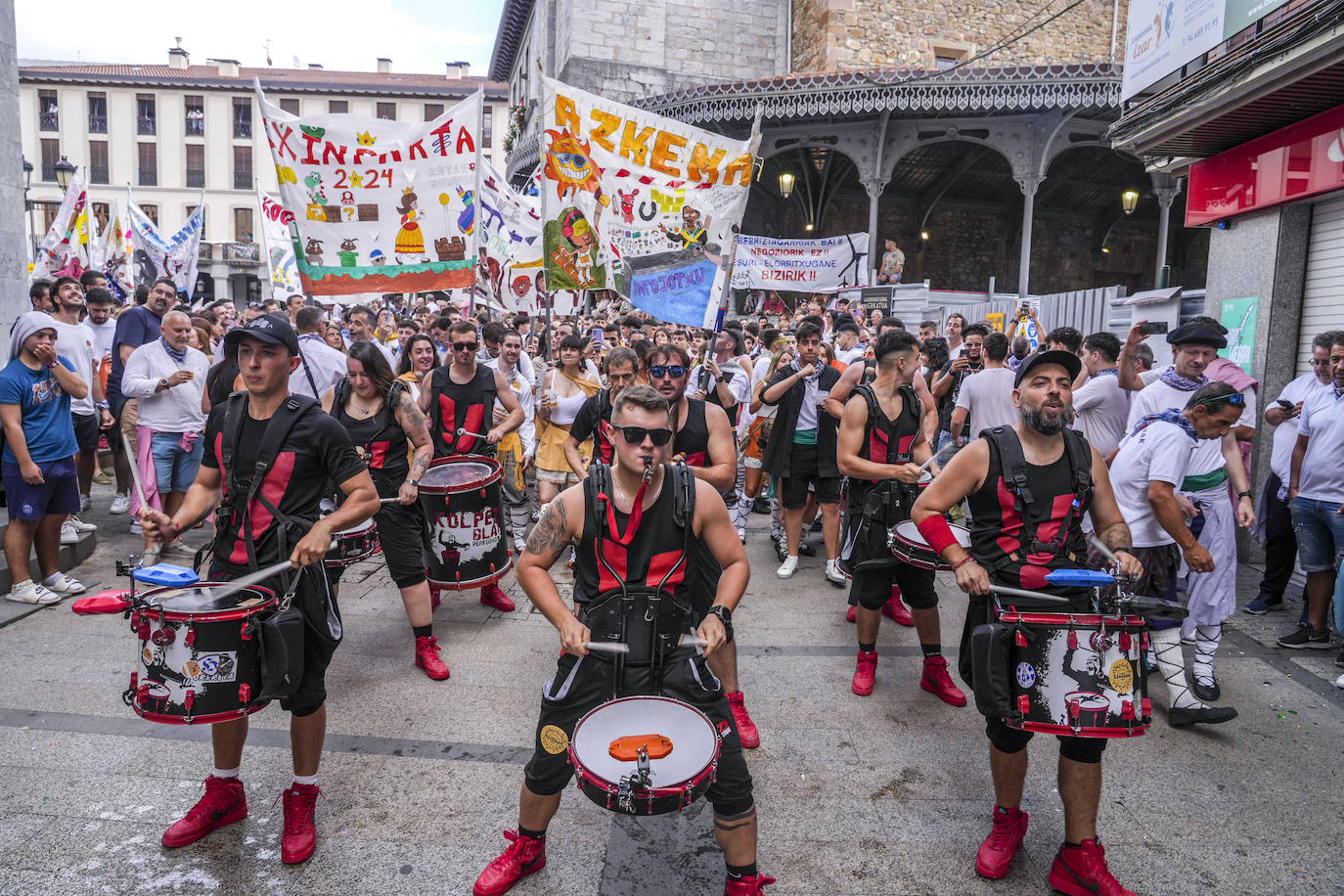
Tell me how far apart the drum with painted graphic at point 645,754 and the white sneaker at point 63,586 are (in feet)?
17.6

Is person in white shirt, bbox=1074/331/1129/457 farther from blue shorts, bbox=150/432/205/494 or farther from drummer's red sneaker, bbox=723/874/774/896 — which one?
blue shorts, bbox=150/432/205/494

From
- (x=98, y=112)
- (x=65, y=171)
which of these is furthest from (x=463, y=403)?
(x=98, y=112)

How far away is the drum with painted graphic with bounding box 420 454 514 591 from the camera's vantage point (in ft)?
16.8

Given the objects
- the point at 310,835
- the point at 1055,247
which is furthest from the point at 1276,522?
the point at 1055,247

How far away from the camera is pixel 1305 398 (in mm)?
6156

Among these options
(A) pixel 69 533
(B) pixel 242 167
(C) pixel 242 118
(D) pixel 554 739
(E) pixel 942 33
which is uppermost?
(C) pixel 242 118

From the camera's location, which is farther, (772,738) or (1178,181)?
(1178,181)

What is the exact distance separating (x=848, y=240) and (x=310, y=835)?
15.3 metres

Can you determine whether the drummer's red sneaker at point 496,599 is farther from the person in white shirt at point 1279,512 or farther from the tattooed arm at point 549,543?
the person in white shirt at point 1279,512

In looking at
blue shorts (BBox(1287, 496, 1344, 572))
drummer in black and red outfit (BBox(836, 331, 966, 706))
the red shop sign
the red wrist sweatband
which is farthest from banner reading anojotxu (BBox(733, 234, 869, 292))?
the red wrist sweatband

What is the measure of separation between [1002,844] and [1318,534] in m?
4.21

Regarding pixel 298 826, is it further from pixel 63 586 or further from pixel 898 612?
pixel 898 612

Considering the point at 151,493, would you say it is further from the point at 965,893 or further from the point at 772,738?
the point at 965,893

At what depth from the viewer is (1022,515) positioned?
10.9 feet
